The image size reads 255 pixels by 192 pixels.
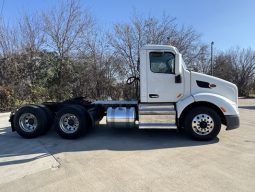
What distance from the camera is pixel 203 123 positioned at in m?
6.33

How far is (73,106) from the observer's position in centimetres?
680

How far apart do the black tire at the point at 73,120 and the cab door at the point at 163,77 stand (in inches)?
77.6

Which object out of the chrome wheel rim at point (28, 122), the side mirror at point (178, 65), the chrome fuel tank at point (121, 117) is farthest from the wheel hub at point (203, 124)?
the chrome wheel rim at point (28, 122)

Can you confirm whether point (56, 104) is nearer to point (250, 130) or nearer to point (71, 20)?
point (250, 130)

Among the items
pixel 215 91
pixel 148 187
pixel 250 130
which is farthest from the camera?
pixel 250 130

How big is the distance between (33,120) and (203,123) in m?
4.80

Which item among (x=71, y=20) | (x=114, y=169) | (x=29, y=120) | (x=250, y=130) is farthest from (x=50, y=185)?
(x=71, y=20)

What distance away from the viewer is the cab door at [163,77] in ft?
21.3

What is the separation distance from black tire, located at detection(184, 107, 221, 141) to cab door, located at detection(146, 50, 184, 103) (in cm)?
64

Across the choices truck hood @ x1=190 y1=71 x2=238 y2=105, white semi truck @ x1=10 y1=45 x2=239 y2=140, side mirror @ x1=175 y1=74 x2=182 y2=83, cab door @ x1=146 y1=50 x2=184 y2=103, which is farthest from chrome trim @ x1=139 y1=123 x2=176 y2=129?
side mirror @ x1=175 y1=74 x2=182 y2=83

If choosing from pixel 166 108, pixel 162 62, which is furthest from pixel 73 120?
pixel 162 62

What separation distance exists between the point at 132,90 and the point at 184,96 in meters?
2.07

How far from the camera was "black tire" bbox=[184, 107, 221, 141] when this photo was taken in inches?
247

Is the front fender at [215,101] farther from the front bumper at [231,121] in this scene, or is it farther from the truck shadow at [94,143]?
the truck shadow at [94,143]
